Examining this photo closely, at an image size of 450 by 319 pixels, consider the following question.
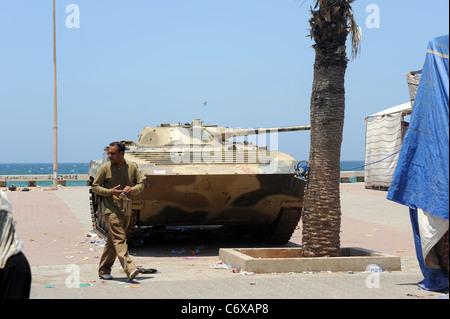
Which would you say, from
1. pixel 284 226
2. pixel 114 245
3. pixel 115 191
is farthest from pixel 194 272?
pixel 284 226

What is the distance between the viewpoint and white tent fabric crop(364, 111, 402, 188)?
2542cm

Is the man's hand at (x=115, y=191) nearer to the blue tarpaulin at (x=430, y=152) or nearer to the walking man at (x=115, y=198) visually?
the walking man at (x=115, y=198)

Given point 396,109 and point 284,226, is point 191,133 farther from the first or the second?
point 396,109

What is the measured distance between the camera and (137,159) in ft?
36.4

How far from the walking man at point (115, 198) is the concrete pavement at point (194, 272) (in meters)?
0.30

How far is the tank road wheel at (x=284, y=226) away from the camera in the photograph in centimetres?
1180

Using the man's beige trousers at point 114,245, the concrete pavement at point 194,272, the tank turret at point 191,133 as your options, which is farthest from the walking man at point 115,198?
the tank turret at point 191,133

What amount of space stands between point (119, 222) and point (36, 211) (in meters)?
11.0

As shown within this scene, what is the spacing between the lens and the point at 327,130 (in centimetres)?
931

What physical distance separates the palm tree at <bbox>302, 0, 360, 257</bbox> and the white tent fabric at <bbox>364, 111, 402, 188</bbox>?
15915 mm

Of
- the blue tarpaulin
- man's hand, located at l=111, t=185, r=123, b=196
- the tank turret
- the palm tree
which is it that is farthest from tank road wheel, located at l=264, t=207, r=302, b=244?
the blue tarpaulin

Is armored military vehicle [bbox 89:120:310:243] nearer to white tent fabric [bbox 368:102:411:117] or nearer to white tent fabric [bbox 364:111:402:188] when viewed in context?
white tent fabric [bbox 364:111:402:188]

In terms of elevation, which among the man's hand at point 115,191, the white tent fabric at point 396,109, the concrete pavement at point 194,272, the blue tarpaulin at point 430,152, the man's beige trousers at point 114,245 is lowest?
the concrete pavement at point 194,272
